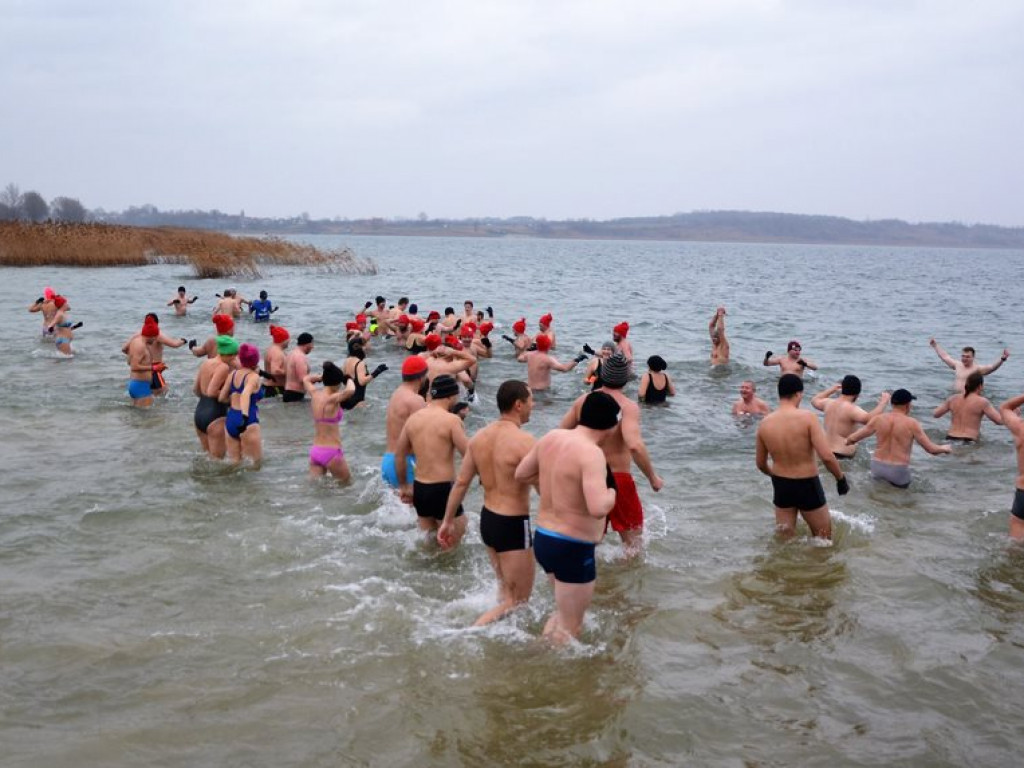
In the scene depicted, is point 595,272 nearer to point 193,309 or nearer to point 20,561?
point 193,309

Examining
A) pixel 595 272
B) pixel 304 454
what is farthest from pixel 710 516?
pixel 595 272

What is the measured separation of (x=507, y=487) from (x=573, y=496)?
81 cm

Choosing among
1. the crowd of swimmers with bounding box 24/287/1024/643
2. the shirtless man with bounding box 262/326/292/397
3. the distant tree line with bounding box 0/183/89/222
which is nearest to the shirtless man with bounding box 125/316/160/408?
the crowd of swimmers with bounding box 24/287/1024/643

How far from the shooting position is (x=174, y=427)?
12781mm

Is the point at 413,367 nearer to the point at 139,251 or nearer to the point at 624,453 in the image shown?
the point at 624,453

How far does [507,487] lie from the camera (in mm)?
6039

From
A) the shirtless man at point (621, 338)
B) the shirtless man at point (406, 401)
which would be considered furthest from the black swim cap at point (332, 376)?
the shirtless man at point (621, 338)

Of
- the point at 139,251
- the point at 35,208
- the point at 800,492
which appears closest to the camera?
the point at 800,492

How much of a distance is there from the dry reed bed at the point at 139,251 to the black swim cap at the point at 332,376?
116ft

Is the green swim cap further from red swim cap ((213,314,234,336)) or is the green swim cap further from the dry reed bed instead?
the dry reed bed

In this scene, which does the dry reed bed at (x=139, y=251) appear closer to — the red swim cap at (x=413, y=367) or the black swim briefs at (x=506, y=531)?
the red swim cap at (x=413, y=367)

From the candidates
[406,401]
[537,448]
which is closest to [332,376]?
[406,401]


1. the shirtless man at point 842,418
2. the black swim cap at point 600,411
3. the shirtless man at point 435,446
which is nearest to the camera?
the black swim cap at point 600,411

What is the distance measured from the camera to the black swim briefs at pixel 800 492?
7840 mm
